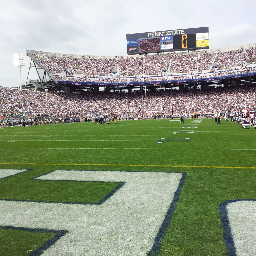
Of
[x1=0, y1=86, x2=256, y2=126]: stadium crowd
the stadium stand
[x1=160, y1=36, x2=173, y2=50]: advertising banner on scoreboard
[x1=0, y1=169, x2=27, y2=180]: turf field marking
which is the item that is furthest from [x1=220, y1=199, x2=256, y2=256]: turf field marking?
[x1=160, y1=36, x2=173, y2=50]: advertising banner on scoreboard

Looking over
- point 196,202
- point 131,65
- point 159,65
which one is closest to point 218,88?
point 159,65

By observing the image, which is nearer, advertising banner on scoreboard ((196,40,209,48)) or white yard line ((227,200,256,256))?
white yard line ((227,200,256,256))

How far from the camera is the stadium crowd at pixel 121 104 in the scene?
40.3 meters

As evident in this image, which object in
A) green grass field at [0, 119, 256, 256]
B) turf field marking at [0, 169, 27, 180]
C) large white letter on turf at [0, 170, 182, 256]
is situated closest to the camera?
large white letter on turf at [0, 170, 182, 256]

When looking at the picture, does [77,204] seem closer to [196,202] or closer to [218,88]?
[196,202]

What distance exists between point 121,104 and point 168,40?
59.7 feet

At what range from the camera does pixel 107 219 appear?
353 cm

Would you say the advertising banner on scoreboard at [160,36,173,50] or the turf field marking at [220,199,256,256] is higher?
the advertising banner on scoreboard at [160,36,173,50]

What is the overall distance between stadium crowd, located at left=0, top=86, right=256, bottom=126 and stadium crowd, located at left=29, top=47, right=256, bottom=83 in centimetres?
374

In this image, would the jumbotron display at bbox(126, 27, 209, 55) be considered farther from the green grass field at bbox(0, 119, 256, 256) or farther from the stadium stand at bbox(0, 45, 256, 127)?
the green grass field at bbox(0, 119, 256, 256)

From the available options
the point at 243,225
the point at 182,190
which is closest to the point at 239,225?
the point at 243,225

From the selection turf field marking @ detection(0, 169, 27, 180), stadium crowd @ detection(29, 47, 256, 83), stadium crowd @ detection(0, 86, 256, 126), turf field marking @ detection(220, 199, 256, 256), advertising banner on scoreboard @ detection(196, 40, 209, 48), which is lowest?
turf field marking @ detection(0, 169, 27, 180)

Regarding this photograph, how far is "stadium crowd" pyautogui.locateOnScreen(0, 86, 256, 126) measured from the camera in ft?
132

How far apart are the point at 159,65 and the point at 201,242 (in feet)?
182
